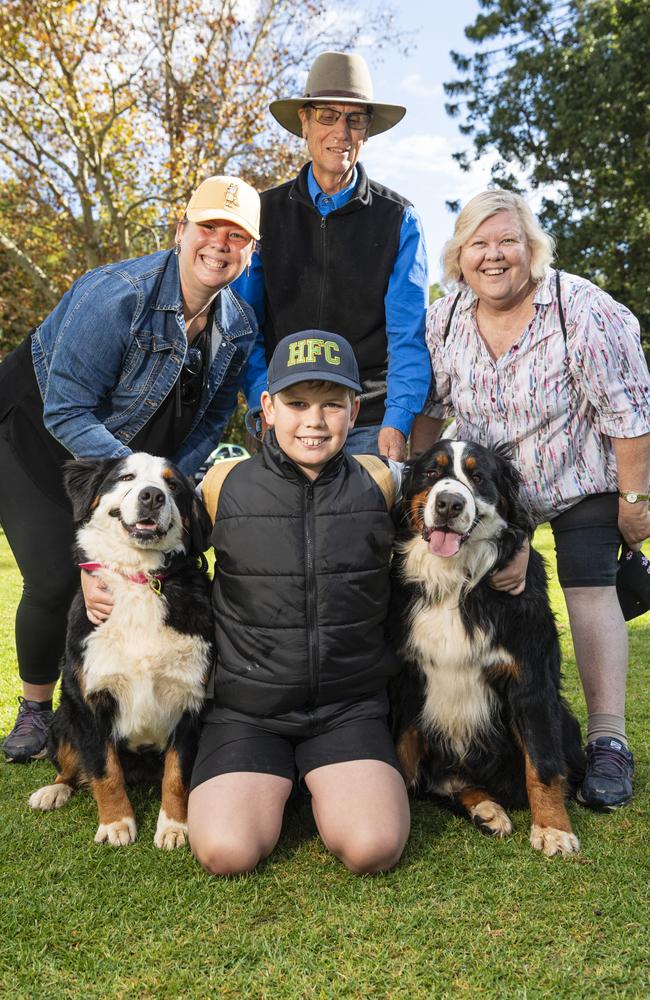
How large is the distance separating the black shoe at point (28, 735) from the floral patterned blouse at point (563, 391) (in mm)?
2359

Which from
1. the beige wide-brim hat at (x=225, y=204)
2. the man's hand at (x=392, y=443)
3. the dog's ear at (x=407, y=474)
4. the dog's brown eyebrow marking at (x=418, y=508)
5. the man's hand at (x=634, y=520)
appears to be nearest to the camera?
the dog's brown eyebrow marking at (x=418, y=508)

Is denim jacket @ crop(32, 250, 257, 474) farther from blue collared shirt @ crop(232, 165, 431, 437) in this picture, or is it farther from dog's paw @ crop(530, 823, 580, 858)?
dog's paw @ crop(530, 823, 580, 858)

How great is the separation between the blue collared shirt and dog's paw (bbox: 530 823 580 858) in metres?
1.73

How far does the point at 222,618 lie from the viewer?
117 inches

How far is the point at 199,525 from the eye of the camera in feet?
10.0

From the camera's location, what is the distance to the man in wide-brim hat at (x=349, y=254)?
12.3 ft

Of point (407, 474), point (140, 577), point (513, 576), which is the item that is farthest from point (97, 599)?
point (513, 576)

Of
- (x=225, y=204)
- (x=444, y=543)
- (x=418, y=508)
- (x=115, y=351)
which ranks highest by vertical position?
(x=225, y=204)

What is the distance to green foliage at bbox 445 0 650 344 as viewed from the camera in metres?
16.6

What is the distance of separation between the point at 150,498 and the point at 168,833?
3.84ft

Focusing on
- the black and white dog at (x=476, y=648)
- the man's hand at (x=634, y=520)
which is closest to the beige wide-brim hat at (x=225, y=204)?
the black and white dog at (x=476, y=648)

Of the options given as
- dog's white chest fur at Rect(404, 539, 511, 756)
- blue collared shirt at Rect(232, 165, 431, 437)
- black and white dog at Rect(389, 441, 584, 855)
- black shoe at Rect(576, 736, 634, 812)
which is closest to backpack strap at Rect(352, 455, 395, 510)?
black and white dog at Rect(389, 441, 584, 855)

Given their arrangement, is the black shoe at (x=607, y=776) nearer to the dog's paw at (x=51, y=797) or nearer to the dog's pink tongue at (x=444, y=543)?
the dog's pink tongue at (x=444, y=543)

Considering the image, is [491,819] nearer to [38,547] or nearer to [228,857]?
[228,857]
